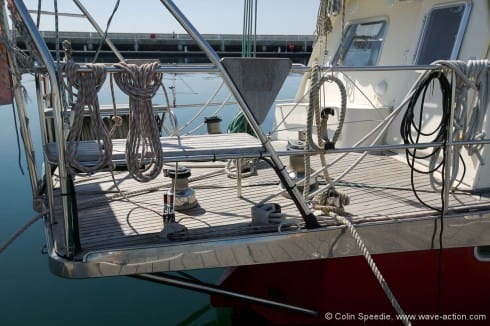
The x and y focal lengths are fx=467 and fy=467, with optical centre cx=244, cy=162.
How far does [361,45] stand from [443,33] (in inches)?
50.8

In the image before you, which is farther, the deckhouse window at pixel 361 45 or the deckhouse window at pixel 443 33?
the deckhouse window at pixel 361 45

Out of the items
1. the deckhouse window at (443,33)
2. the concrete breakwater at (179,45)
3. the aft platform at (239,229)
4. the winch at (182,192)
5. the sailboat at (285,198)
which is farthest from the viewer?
the concrete breakwater at (179,45)

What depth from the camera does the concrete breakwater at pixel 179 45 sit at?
3275 cm

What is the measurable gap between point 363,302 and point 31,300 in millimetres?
3613

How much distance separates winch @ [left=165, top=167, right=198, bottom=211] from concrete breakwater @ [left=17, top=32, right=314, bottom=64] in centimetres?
2848

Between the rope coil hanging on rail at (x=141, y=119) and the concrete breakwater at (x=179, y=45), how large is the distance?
29.5 meters

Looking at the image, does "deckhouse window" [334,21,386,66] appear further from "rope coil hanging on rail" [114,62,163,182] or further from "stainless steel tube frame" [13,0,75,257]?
"stainless steel tube frame" [13,0,75,257]

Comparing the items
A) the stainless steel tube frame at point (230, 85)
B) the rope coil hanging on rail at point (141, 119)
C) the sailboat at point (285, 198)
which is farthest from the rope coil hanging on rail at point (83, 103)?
the stainless steel tube frame at point (230, 85)

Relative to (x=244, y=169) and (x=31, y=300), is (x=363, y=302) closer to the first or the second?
(x=244, y=169)

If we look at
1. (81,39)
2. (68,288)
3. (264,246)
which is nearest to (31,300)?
(68,288)

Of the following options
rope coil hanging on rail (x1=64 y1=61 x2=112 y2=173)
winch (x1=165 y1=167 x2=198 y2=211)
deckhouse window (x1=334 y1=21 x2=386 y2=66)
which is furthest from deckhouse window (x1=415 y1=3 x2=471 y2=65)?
rope coil hanging on rail (x1=64 y1=61 x2=112 y2=173)

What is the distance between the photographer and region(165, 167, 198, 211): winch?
3625 mm

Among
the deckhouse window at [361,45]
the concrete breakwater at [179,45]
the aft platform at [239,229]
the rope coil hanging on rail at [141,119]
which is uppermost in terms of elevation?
the concrete breakwater at [179,45]

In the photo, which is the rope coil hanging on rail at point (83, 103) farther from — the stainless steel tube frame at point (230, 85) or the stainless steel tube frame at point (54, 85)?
the stainless steel tube frame at point (230, 85)
